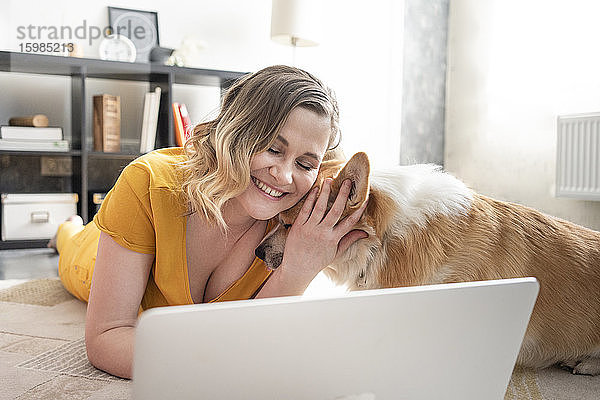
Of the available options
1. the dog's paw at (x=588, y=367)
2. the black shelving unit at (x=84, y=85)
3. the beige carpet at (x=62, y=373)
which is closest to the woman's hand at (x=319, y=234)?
the beige carpet at (x=62, y=373)

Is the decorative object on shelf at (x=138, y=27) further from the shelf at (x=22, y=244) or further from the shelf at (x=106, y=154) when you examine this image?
the shelf at (x=22, y=244)

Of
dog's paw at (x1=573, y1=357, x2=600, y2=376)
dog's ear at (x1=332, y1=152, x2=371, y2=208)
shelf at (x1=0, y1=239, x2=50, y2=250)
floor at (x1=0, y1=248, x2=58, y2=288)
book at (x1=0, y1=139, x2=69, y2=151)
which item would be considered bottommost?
floor at (x1=0, y1=248, x2=58, y2=288)

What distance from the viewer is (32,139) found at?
338 cm

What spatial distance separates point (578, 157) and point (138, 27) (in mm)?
2748

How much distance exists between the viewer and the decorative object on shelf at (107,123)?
3.57 meters

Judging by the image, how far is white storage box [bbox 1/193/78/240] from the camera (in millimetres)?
3357

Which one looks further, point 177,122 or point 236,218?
point 177,122

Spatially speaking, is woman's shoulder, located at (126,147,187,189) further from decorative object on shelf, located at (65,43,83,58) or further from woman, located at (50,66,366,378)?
decorative object on shelf, located at (65,43,83,58)

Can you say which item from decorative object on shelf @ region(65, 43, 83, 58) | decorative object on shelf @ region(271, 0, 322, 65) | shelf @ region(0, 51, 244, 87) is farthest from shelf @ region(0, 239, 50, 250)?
Answer: decorative object on shelf @ region(271, 0, 322, 65)

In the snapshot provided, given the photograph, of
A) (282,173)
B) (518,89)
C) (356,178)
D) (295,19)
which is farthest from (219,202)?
(518,89)

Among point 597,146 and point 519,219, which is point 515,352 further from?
point 597,146

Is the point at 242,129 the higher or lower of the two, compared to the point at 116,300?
higher

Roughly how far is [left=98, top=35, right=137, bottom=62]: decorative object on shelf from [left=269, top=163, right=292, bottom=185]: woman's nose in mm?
2792

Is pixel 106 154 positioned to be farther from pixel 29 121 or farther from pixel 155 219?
pixel 155 219
